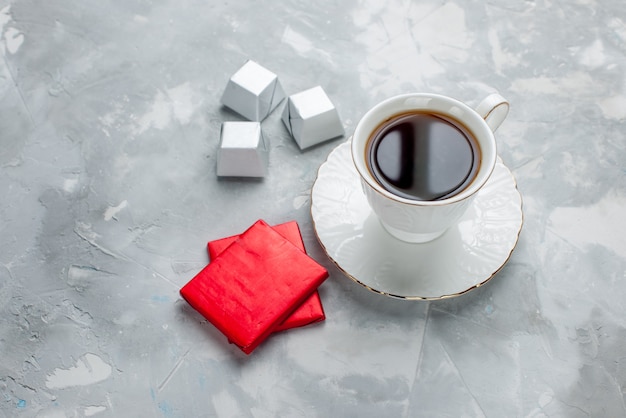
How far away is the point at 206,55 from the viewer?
3.22 ft

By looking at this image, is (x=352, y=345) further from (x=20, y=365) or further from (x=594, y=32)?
(x=594, y=32)

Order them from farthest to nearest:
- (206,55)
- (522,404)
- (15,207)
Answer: (206,55)
(15,207)
(522,404)

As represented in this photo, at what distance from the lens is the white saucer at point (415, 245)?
763 millimetres

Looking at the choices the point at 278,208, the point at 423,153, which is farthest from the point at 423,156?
the point at 278,208

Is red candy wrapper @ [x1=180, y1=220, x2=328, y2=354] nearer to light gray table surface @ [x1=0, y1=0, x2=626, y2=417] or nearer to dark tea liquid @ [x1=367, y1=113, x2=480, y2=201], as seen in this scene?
light gray table surface @ [x1=0, y1=0, x2=626, y2=417]

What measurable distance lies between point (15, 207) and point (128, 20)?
33 centimetres

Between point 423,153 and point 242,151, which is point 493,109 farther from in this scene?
point 242,151

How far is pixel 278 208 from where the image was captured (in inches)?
34.4

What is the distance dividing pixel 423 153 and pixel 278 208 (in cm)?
22

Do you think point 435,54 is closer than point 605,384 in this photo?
No

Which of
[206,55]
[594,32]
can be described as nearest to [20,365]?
[206,55]

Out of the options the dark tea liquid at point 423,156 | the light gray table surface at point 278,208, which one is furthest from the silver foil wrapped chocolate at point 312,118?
the dark tea liquid at point 423,156

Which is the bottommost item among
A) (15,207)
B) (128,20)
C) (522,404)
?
(522,404)

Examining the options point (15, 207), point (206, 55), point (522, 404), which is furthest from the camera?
point (206, 55)
